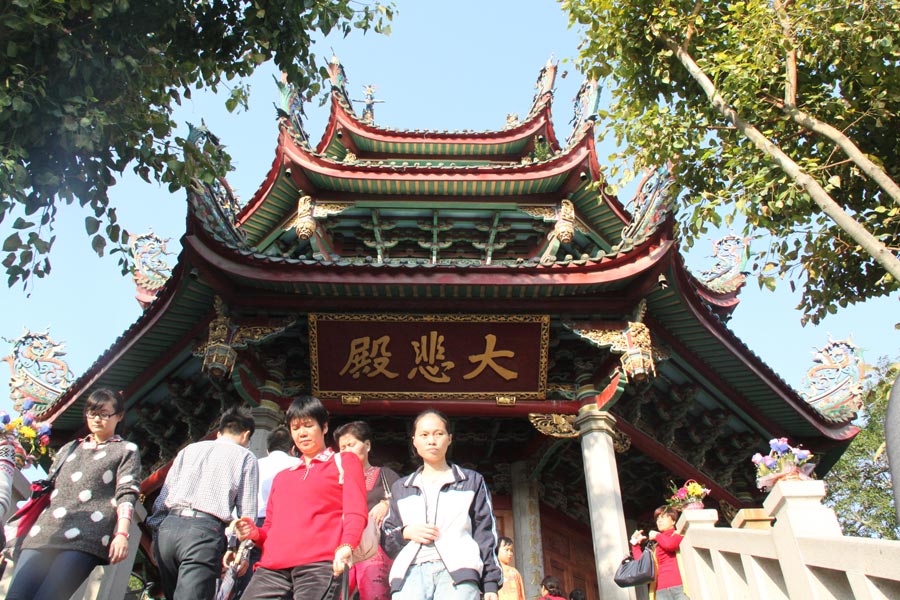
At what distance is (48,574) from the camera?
11.2 feet

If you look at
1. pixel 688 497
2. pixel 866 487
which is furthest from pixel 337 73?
pixel 866 487

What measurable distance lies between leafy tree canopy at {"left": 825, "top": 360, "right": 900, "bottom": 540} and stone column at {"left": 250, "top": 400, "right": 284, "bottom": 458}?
17.5 metres

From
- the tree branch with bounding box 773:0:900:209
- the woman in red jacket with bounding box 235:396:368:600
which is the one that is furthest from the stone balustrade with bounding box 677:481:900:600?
the tree branch with bounding box 773:0:900:209

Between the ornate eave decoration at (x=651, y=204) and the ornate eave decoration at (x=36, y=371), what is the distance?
312 inches

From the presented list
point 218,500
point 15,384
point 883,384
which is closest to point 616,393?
point 883,384

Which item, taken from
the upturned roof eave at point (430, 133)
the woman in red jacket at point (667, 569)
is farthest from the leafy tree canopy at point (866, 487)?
the woman in red jacket at point (667, 569)

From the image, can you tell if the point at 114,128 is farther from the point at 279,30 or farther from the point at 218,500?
the point at 218,500

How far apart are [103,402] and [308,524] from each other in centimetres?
144

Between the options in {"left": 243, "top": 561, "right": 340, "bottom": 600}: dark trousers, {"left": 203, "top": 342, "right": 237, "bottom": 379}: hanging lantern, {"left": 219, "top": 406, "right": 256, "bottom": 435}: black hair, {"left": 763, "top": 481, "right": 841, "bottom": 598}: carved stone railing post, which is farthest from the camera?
{"left": 203, "top": 342, "right": 237, "bottom": 379}: hanging lantern

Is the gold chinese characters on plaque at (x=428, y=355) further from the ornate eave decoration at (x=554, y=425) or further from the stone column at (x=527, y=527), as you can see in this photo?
the stone column at (x=527, y=527)

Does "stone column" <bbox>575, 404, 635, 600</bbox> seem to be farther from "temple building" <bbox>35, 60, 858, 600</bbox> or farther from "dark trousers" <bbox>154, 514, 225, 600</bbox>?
"dark trousers" <bbox>154, 514, 225, 600</bbox>

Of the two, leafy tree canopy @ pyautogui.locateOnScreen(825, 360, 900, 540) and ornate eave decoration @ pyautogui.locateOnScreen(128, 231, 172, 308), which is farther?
leafy tree canopy @ pyautogui.locateOnScreen(825, 360, 900, 540)

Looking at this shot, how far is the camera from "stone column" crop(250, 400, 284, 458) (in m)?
7.94

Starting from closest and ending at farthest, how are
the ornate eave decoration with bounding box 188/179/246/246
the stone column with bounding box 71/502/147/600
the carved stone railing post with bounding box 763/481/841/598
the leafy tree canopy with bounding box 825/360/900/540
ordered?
the carved stone railing post with bounding box 763/481/841/598
the stone column with bounding box 71/502/147/600
the ornate eave decoration with bounding box 188/179/246/246
the leafy tree canopy with bounding box 825/360/900/540
